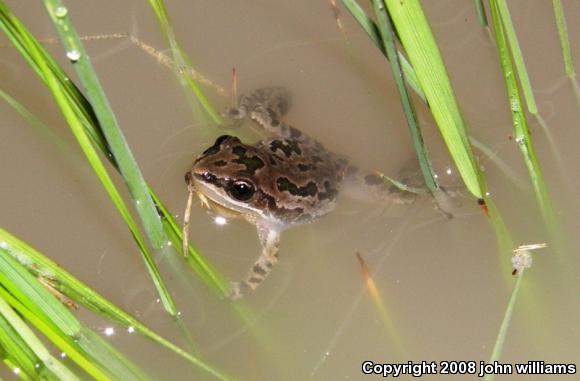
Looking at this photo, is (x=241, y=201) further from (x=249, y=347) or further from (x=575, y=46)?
(x=575, y=46)

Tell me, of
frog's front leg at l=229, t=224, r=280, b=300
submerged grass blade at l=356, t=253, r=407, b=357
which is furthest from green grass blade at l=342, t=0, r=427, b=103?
frog's front leg at l=229, t=224, r=280, b=300

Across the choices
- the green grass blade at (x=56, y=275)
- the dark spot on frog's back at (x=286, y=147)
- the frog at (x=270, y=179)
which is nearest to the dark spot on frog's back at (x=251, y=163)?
the frog at (x=270, y=179)

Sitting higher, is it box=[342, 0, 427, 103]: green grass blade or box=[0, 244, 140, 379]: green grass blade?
box=[342, 0, 427, 103]: green grass blade

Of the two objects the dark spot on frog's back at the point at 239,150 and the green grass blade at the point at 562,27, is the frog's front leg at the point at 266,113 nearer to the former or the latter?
the dark spot on frog's back at the point at 239,150

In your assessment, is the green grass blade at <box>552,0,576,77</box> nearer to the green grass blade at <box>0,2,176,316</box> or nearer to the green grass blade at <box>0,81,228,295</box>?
the green grass blade at <box>0,81,228,295</box>

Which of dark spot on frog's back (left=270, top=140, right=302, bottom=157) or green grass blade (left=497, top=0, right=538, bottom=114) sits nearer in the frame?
green grass blade (left=497, top=0, right=538, bottom=114)

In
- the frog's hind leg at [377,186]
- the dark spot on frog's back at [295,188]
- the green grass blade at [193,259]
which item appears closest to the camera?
the green grass blade at [193,259]
